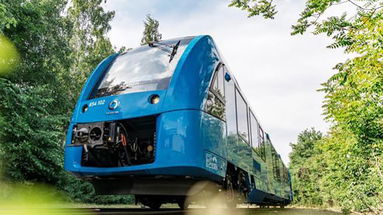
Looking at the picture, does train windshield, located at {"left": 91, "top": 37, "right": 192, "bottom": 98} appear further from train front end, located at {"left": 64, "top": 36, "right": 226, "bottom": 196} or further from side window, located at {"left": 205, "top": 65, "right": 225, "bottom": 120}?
side window, located at {"left": 205, "top": 65, "right": 225, "bottom": 120}

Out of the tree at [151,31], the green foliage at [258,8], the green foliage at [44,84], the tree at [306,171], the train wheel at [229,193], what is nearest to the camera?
the green foliage at [258,8]

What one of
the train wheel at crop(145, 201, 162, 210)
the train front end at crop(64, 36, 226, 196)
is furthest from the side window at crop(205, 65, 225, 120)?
the train wheel at crop(145, 201, 162, 210)

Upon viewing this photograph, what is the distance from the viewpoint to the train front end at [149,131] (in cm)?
375

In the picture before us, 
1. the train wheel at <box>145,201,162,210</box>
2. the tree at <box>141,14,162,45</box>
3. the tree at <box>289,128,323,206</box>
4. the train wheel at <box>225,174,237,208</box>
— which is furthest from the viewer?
the tree at <box>289,128,323,206</box>

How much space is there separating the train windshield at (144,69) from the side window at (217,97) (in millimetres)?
639

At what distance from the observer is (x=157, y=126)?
12.7ft

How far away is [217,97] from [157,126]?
1.26 meters

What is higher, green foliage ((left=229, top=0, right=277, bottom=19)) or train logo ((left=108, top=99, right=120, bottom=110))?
green foliage ((left=229, top=0, right=277, bottom=19))

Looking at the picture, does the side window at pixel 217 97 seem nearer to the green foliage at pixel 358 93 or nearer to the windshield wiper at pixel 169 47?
the windshield wiper at pixel 169 47

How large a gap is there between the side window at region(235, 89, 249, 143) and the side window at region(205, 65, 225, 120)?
114cm

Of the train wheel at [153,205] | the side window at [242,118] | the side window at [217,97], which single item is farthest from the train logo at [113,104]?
the train wheel at [153,205]

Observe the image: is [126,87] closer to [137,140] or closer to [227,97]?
[137,140]

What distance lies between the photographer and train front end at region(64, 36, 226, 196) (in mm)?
3752

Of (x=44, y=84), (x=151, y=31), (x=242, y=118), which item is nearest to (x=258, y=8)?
(x=242, y=118)
